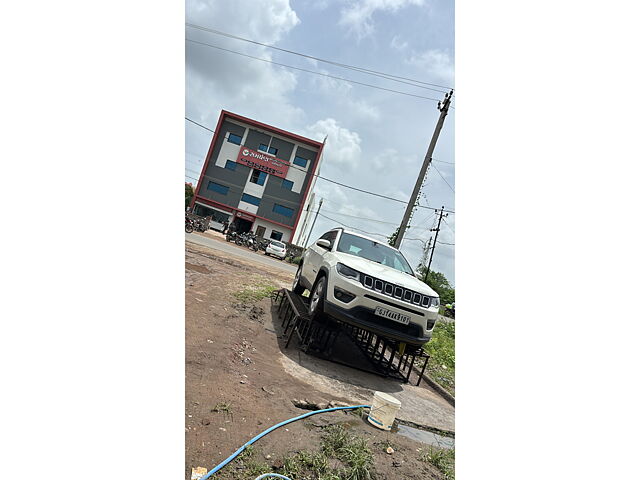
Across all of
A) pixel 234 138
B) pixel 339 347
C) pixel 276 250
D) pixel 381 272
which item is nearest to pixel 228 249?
pixel 276 250

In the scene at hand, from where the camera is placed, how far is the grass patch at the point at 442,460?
279cm

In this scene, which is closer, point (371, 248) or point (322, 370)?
point (322, 370)

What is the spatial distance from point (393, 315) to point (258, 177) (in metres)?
32.1

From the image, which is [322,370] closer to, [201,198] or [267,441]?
[267,441]

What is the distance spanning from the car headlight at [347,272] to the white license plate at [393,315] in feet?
1.58

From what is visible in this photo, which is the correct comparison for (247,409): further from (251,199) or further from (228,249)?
(251,199)

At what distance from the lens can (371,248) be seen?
19.4 ft

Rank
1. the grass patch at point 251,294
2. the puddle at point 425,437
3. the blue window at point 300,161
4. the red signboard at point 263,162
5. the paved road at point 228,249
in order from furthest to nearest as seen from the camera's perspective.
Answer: the blue window at point 300,161 < the red signboard at point 263,162 < the paved road at point 228,249 < the grass patch at point 251,294 < the puddle at point 425,437

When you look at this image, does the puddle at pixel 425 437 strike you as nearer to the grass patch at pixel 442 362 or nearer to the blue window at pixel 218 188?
the grass patch at pixel 442 362

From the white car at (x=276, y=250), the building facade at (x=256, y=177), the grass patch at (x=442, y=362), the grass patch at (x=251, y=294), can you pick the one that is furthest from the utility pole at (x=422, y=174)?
the building facade at (x=256, y=177)

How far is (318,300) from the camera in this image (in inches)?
196

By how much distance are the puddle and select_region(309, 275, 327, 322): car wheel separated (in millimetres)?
1809
